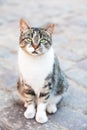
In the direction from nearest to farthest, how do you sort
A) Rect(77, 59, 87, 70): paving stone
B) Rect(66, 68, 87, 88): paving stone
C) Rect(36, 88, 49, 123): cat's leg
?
Rect(36, 88, 49, 123): cat's leg
Rect(66, 68, 87, 88): paving stone
Rect(77, 59, 87, 70): paving stone

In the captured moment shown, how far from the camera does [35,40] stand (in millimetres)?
2322

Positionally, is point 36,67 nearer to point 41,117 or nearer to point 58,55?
point 41,117

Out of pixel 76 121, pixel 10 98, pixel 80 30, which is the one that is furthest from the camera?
pixel 80 30

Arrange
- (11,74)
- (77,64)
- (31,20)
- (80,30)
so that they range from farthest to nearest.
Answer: (31,20) < (80,30) < (77,64) < (11,74)

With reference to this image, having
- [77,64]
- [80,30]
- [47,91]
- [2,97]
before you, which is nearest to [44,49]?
[47,91]

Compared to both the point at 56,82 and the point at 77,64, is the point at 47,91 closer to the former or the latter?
the point at 56,82

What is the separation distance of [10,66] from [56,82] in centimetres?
110

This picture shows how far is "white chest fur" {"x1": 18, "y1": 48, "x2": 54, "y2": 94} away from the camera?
95.0 inches

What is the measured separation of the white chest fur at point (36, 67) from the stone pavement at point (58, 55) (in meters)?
0.31

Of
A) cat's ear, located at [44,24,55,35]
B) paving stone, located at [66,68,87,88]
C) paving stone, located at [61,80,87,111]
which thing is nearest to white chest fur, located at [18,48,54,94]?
cat's ear, located at [44,24,55,35]

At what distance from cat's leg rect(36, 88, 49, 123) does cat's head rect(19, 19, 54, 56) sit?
0.30 m

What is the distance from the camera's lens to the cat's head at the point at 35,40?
7.64 feet

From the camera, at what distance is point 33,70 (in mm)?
2430

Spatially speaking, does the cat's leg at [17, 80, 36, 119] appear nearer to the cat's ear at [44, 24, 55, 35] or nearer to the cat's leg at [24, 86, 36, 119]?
the cat's leg at [24, 86, 36, 119]
